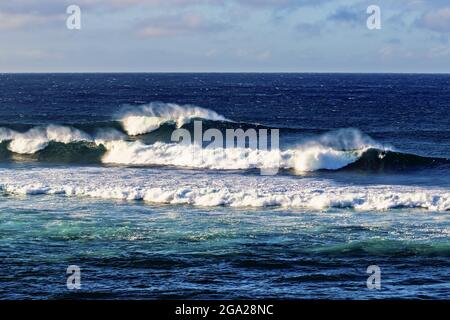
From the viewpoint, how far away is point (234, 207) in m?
28.4

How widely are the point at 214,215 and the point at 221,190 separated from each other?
410cm

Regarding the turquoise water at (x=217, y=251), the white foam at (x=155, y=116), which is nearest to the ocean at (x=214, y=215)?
the turquoise water at (x=217, y=251)

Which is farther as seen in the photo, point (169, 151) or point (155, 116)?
point (155, 116)

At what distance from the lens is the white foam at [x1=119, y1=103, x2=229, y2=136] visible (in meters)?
53.6

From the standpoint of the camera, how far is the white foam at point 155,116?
2109 inches

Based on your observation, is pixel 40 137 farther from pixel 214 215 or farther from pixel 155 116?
pixel 214 215

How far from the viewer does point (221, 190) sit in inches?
1212

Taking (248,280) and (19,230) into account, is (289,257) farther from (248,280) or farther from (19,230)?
(19,230)

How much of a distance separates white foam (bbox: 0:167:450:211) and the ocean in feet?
0.25

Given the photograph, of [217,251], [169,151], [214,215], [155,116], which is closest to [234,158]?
[169,151]

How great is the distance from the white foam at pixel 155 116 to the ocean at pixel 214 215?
19 centimetres

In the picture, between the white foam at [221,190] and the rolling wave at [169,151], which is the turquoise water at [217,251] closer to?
the white foam at [221,190]

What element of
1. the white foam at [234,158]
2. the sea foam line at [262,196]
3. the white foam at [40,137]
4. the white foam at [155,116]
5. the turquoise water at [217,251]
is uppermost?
the white foam at [155,116]

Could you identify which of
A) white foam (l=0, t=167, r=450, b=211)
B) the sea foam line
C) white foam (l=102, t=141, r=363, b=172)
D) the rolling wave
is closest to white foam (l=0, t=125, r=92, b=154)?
the rolling wave
